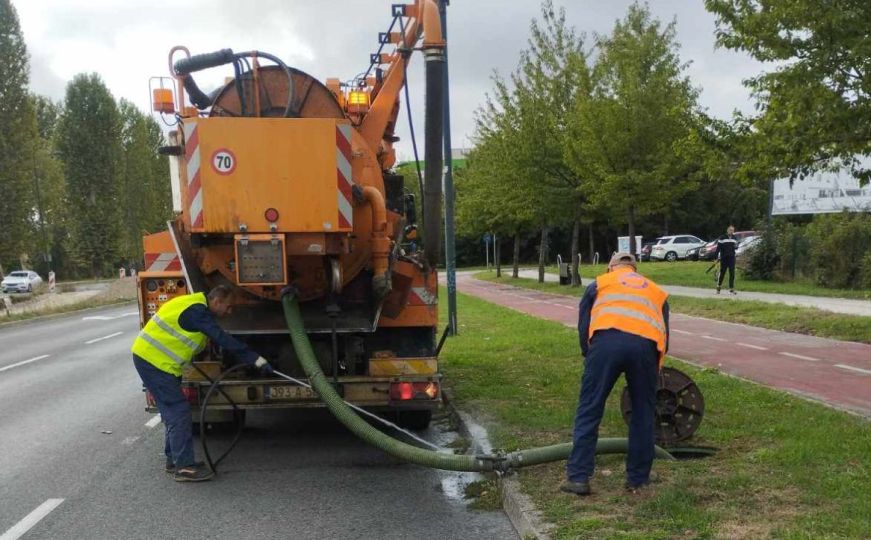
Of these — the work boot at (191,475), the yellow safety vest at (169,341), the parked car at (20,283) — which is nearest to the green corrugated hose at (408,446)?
the yellow safety vest at (169,341)

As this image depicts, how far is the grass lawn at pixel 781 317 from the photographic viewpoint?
11.6 metres

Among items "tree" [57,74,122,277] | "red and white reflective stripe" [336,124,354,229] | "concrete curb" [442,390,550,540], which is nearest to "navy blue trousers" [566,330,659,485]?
"concrete curb" [442,390,550,540]

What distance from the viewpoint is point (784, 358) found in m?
9.88

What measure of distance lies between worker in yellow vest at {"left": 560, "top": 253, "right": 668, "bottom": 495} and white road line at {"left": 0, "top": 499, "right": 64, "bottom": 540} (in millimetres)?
3482

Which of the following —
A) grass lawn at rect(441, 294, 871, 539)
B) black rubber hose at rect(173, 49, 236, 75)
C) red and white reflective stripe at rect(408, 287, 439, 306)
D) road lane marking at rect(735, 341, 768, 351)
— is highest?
black rubber hose at rect(173, 49, 236, 75)

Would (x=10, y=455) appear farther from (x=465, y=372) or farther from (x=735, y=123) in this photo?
(x=735, y=123)

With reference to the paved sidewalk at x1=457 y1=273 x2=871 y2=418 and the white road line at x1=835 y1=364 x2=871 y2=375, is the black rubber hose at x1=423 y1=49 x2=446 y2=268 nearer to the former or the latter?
the paved sidewalk at x1=457 y1=273 x2=871 y2=418

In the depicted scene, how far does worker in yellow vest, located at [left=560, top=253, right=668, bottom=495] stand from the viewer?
4.64 meters

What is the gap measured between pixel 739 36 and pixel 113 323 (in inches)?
748

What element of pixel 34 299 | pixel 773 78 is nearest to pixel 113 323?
pixel 34 299

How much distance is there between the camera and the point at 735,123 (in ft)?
31.0

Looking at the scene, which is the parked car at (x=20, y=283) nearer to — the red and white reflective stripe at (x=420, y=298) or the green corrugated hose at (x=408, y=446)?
the red and white reflective stripe at (x=420, y=298)

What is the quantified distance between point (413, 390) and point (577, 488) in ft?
5.87

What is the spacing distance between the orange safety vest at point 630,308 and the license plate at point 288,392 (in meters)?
2.32
